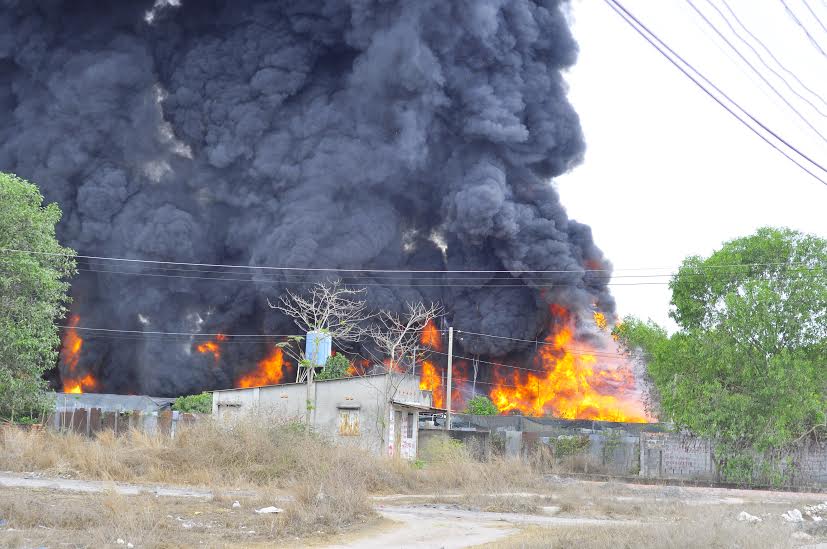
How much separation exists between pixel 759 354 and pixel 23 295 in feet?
80.0

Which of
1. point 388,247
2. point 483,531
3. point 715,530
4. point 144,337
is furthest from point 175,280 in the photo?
point 715,530

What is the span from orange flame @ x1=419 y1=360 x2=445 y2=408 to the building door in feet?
77.9

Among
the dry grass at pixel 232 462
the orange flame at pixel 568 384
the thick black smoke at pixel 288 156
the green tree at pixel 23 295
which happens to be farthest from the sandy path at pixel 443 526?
the orange flame at pixel 568 384

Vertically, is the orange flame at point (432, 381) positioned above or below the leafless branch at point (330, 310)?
below

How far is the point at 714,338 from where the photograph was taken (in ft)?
99.2

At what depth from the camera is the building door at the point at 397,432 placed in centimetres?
3155

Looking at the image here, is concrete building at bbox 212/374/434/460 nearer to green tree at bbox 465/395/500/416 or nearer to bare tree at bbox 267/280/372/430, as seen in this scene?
bare tree at bbox 267/280/372/430

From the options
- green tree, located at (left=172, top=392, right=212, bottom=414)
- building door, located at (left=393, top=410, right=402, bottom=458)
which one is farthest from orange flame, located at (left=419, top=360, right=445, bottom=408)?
building door, located at (left=393, top=410, right=402, bottom=458)

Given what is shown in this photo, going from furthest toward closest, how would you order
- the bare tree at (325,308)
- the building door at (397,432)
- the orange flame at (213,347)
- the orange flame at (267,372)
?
1. the orange flame at (267,372)
2. the orange flame at (213,347)
3. the bare tree at (325,308)
4. the building door at (397,432)

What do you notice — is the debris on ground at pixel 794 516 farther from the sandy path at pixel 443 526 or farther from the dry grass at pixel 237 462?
the dry grass at pixel 237 462

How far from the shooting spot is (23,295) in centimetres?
3039

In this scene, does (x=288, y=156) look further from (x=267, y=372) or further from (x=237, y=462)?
(x=237, y=462)

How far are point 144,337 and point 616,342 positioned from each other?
101 feet

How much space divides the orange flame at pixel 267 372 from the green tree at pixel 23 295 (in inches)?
1061
